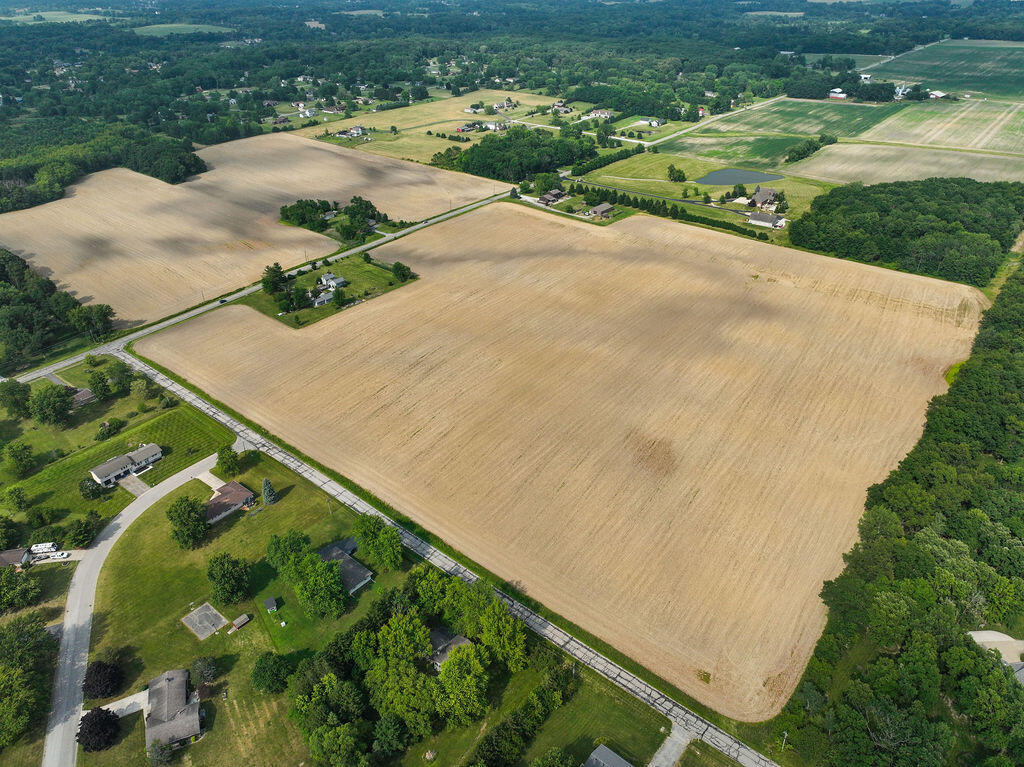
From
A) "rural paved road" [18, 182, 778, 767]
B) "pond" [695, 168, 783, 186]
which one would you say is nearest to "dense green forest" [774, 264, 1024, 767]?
"rural paved road" [18, 182, 778, 767]

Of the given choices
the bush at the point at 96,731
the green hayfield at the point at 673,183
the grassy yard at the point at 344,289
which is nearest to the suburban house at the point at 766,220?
the green hayfield at the point at 673,183

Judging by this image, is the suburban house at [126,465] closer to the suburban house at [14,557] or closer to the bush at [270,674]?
the suburban house at [14,557]

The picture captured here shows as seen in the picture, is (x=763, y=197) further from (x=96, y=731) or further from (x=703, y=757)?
(x=96, y=731)

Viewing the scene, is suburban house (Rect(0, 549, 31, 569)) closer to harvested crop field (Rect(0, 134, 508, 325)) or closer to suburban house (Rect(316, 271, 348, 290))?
harvested crop field (Rect(0, 134, 508, 325))

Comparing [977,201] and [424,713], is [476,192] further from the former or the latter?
[424,713]

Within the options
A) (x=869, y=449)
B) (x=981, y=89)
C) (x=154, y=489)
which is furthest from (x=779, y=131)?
(x=154, y=489)

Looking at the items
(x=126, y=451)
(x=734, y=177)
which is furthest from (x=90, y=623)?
(x=734, y=177)
